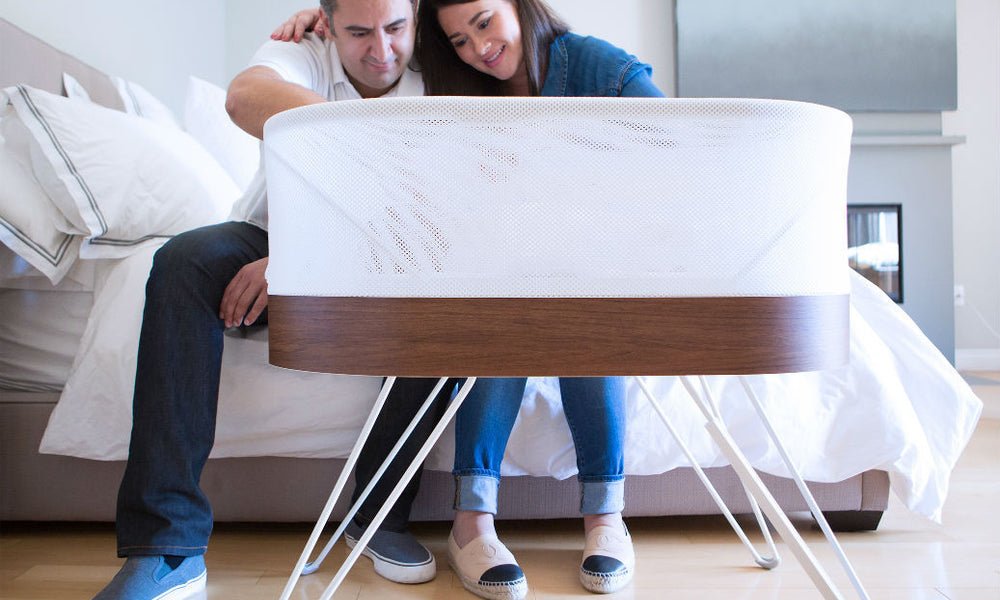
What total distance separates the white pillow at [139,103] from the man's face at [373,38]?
793 millimetres

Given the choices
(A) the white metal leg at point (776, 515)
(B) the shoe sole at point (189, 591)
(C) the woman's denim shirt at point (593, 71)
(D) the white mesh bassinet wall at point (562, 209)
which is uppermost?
(C) the woman's denim shirt at point (593, 71)

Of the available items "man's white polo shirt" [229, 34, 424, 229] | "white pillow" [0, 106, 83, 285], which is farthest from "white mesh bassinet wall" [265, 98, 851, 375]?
"white pillow" [0, 106, 83, 285]

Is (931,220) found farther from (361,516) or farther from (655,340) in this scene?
(655,340)

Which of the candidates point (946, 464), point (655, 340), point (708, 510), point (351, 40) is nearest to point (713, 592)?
point (708, 510)

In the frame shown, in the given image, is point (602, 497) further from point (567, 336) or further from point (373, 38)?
point (373, 38)

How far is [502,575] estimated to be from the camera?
1117 millimetres

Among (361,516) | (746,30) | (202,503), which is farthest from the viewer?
(746,30)

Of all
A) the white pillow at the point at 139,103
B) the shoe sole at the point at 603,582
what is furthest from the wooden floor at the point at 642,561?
the white pillow at the point at 139,103

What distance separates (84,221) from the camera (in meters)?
1.33

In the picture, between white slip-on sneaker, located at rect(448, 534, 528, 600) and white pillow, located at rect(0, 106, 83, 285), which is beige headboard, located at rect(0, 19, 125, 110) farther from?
white slip-on sneaker, located at rect(448, 534, 528, 600)

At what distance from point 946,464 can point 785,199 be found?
983 millimetres

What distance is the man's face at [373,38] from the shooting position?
1.36 m

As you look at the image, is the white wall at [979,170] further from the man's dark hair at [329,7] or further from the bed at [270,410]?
the man's dark hair at [329,7]

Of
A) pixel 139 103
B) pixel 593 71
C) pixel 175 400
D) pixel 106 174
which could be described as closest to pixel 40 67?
pixel 139 103
